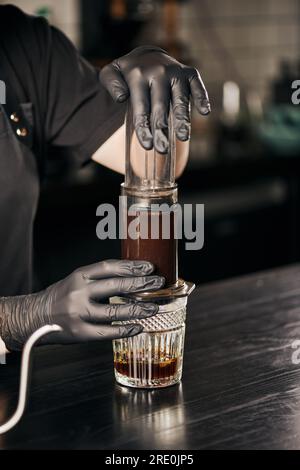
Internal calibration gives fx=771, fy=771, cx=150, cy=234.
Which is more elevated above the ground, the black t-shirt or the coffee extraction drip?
the black t-shirt

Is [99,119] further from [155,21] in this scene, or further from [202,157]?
[155,21]

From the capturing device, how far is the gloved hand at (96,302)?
1.10 meters

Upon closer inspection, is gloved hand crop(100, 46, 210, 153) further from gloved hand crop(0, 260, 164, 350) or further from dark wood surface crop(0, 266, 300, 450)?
dark wood surface crop(0, 266, 300, 450)

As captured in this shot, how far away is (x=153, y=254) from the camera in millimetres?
1150

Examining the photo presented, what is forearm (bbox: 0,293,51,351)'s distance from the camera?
1.15m

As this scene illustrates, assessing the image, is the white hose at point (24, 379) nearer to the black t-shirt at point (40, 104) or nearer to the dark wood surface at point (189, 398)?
the dark wood surface at point (189, 398)

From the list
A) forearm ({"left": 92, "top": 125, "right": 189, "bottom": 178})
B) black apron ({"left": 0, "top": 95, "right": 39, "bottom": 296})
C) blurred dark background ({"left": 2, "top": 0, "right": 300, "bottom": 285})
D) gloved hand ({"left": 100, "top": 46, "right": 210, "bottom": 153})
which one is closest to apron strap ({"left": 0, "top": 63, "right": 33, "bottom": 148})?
black apron ({"left": 0, "top": 95, "right": 39, "bottom": 296})

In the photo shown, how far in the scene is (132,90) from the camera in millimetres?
1163

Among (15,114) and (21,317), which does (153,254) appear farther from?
(15,114)

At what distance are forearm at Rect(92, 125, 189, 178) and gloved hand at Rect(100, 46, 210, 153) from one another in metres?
0.52

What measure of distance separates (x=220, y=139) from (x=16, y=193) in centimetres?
223

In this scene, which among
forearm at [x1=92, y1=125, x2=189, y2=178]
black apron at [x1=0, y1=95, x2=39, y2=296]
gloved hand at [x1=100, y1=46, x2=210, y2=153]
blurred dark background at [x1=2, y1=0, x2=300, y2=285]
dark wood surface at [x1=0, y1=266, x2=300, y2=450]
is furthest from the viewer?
blurred dark background at [x1=2, y1=0, x2=300, y2=285]

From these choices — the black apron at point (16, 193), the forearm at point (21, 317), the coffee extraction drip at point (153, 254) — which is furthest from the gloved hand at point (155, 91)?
the black apron at point (16, 193)

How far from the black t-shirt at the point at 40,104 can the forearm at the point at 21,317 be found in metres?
0.49
